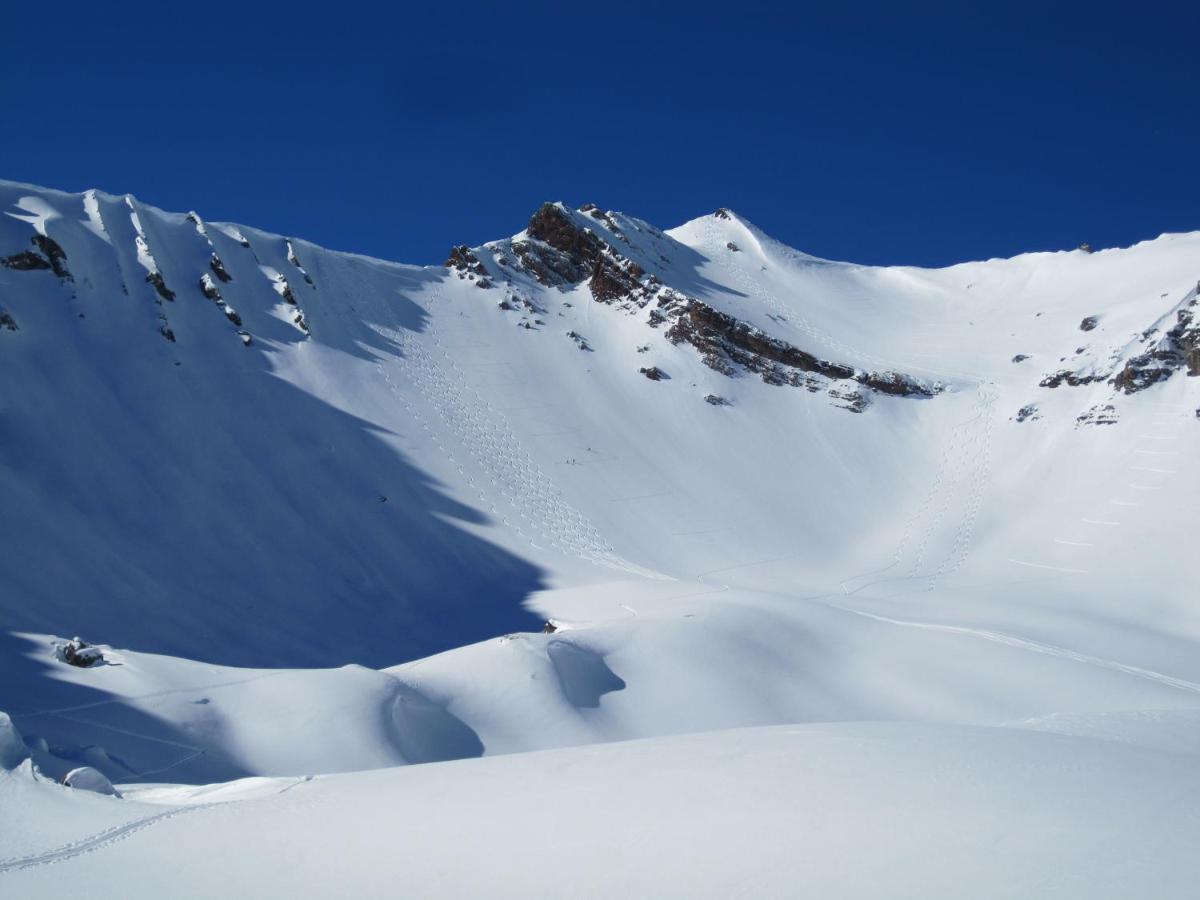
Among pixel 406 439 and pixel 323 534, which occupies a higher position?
pixel 406 439

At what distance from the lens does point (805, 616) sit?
623 inches

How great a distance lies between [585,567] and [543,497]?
4049mm

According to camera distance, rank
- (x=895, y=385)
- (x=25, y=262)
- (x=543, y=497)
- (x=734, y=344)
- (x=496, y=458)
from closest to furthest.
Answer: (x=25, y=262) < (x=543, y=497) < (x=496, y=458) < (x=895, y=385) < (x=734, y=344)

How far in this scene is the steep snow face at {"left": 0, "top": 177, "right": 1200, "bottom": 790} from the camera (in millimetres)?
12055

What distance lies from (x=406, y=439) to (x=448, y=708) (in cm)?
1635

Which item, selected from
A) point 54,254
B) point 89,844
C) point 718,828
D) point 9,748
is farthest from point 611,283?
point 718,828

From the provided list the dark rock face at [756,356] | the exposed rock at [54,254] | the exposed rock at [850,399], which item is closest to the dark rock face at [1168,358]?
the dark rock face at [756,356]

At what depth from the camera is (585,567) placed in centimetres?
2356

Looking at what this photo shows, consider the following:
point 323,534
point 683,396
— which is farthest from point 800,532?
point 323,534

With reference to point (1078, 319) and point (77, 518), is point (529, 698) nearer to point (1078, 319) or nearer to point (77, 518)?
point (77, 518)

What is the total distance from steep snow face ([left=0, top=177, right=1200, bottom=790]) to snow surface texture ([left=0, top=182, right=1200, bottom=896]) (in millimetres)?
124

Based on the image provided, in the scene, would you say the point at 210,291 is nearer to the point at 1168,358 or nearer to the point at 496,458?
the point at 496,458

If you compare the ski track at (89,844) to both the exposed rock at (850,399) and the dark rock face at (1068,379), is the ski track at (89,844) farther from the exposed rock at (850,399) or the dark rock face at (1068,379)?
the dark rock face at (1068,379)

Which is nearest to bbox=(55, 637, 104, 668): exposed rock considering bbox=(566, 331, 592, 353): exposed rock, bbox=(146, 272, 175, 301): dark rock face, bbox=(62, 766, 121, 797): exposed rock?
bbox=(62, 766, 121, 797): exposed rock
